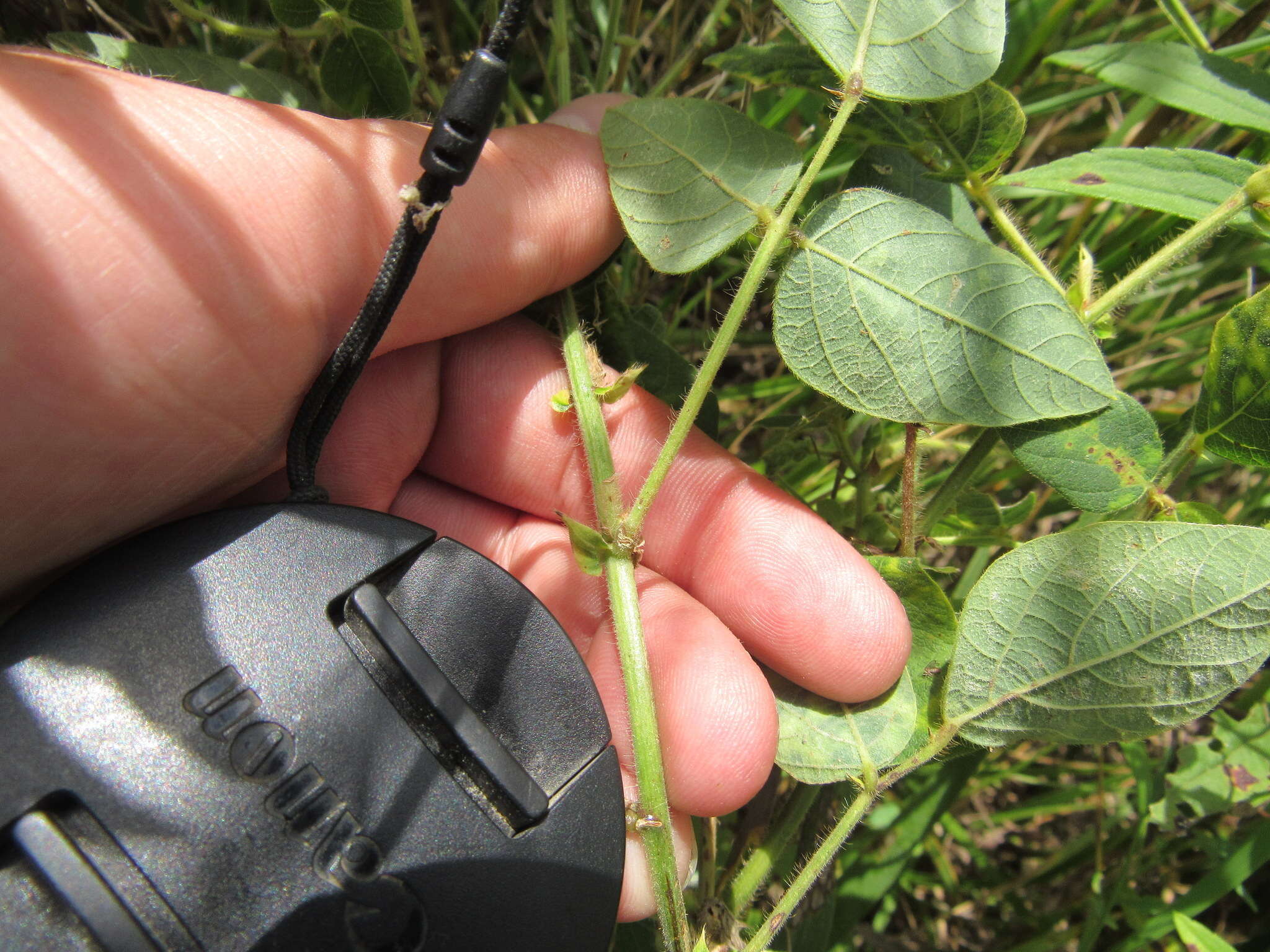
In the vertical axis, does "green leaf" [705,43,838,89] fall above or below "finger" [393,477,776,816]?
above

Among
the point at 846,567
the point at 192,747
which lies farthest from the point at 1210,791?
the point at 192,747

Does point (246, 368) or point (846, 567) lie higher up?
point (246, 368)

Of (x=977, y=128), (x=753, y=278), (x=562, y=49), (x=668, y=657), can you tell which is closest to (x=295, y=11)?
(x=562, y=49)

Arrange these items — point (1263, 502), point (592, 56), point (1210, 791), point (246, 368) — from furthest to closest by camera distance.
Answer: point (592, 56), point (1263, 502), point (1210, 791), point (246, 368)

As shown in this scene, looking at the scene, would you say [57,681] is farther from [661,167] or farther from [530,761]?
[661,167]

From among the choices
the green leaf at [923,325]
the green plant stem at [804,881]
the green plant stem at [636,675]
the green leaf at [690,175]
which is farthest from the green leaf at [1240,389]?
the green plant stem at [636,675]

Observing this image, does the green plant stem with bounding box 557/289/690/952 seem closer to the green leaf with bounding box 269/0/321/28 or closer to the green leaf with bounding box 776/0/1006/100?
the green leaf with bounding box 776/0/1006/100

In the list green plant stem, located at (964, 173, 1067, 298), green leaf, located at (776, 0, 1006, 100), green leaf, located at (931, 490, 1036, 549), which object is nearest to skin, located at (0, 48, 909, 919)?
green leaf, located at (931, 490, 1036, 549)
